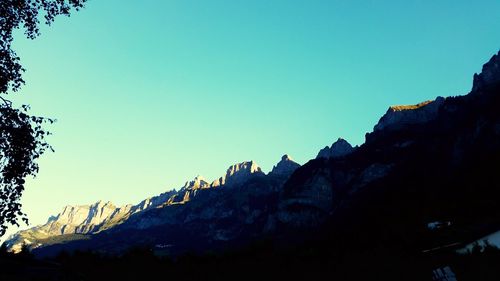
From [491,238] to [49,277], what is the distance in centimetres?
3340

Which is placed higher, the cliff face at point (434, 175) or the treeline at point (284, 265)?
the cliff face at point (434, 175)

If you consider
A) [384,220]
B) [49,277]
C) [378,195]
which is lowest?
[49,277]

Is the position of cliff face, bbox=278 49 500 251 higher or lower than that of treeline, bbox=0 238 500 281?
higher

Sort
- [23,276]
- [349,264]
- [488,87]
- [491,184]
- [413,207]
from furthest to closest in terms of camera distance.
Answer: [488,87], [413,207], [491,184], [349,264], [23,276]

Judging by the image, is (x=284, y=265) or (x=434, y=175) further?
(x=434, y=175)

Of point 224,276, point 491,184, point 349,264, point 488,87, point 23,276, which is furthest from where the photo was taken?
point 488,87

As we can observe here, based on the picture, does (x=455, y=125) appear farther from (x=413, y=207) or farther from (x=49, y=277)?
(x=49, y=277)

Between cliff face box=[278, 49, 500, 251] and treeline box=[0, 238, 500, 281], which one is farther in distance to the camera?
cliff face box=[278, 49, 500, 251]

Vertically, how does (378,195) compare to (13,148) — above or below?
above

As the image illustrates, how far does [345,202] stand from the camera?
649 feet

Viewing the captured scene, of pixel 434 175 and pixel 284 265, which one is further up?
pixel 434 175

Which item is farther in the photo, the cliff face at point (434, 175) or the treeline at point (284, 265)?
the cliff face at point (434, 175)

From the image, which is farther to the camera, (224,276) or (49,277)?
(224,276)

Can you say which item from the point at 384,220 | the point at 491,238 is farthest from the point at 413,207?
the point at 491,238
